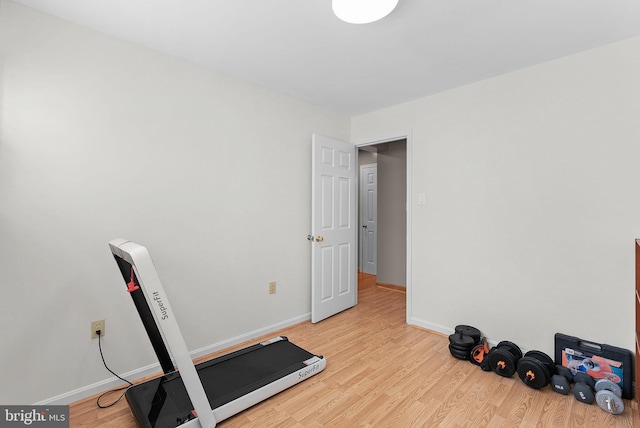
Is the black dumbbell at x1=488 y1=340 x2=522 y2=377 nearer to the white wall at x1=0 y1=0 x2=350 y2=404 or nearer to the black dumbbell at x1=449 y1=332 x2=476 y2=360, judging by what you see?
the black dumbbell at x1=449 y1=332 x2=476 y2=360

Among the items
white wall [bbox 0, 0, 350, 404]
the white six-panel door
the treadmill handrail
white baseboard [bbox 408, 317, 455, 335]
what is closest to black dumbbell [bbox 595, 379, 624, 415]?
white baseboard [bbox 408, 317, 455, 335]

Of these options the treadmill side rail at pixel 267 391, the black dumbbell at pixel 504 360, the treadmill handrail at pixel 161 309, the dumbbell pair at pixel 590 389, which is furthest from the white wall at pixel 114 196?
the dumbbell pair at pixel 590 389

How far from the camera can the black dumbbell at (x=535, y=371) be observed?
6.81 ft

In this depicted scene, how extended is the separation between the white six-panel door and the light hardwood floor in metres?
0.80

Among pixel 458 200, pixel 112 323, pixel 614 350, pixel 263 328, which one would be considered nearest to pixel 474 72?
pixel 458 200

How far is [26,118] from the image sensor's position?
1.83 m

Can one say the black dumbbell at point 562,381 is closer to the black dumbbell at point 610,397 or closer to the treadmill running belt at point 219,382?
the black dumbbell at point 610,397

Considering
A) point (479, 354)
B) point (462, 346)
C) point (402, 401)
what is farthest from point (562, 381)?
point (402, 401)

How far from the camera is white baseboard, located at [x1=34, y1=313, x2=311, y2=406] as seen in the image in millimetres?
1925

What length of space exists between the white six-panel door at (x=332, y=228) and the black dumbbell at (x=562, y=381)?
82.7 inches

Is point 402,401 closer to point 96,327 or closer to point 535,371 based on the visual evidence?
point 535,371

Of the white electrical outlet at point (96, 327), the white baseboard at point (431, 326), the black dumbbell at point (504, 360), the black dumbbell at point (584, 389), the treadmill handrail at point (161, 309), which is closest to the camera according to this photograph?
the treadmill handrail at point (161, 309)

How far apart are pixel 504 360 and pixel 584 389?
457 mm

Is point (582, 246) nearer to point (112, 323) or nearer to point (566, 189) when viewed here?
point (566, 189)
